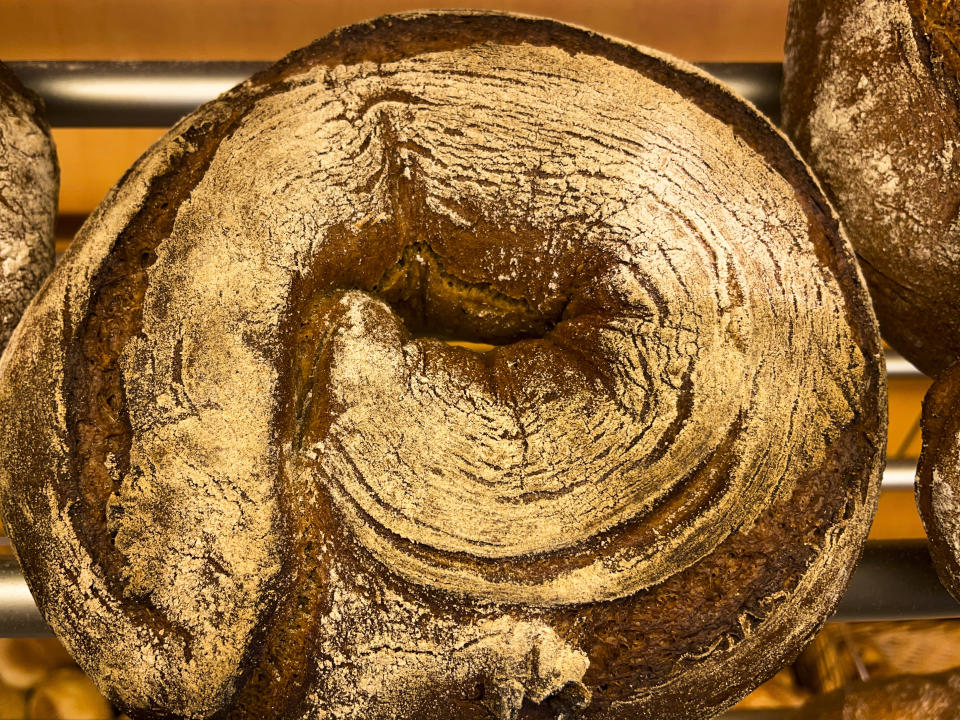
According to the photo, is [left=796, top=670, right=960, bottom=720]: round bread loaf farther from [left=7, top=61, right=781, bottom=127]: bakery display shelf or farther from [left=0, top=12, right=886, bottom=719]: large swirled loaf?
[left=7, top=61, right=781, bottom=127]: bakery display shelf

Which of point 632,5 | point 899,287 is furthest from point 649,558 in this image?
point 632,5

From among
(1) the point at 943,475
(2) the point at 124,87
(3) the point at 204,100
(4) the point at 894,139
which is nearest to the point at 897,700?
(1) the point at 943,475

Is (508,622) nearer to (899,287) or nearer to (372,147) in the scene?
(372,147)

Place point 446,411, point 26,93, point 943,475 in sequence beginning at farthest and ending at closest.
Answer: point 26,93 < point 943,475 < point 446,411

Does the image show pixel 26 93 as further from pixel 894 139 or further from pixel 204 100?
pixel 894 139

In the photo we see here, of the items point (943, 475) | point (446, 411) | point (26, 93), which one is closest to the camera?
point (446, 411)

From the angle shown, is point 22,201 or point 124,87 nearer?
point 22,201

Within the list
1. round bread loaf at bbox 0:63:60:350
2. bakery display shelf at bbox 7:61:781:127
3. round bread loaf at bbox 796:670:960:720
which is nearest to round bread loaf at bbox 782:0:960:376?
round bread loaf at bbox 796:670:960:720
